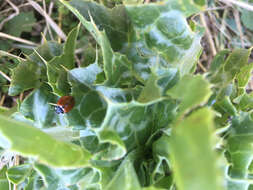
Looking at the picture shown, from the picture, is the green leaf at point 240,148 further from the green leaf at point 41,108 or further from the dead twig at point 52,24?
the dead twig at point 52,24

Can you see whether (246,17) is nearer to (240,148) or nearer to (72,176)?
(240,148)

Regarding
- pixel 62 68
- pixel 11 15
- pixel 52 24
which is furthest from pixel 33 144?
pixel 11 15

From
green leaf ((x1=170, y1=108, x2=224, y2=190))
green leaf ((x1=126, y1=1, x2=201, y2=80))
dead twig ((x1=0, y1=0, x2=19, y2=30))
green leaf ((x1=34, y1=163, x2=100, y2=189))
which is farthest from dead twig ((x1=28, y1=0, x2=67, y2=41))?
green leaf ((x1=170, y1=108, x2=224, y2=190))

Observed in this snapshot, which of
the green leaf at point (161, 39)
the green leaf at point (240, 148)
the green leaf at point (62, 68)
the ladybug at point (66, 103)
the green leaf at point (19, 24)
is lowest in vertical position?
the green leaf at point (240, 148)

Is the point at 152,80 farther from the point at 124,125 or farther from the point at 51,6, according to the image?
the point at 51,6

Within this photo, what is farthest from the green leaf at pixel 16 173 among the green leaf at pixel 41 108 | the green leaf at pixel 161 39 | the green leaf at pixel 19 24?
the green leaf at pixel 19 24

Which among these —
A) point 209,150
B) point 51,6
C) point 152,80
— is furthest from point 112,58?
point 51,6
